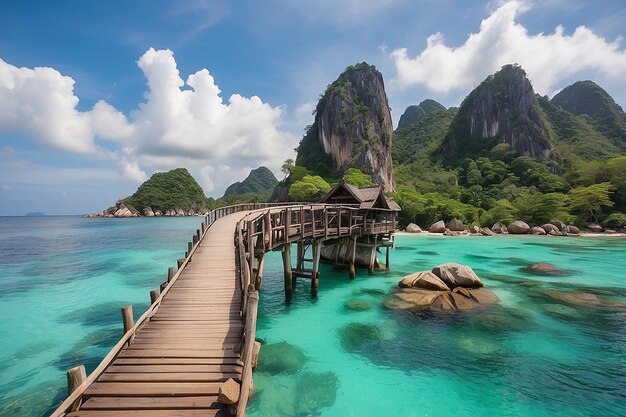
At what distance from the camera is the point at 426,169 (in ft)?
371

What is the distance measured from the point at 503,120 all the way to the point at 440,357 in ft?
418

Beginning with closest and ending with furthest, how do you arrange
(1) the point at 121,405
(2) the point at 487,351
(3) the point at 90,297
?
(1) the point at 121,405 < (2) the point at 487,351 < (3) the point at 90,297

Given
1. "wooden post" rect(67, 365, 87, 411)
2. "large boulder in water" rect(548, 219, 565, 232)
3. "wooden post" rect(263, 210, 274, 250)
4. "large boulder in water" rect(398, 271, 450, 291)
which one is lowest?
"large boulder in water" rect(398, 271, 450, 291)

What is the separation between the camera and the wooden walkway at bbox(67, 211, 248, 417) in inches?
223

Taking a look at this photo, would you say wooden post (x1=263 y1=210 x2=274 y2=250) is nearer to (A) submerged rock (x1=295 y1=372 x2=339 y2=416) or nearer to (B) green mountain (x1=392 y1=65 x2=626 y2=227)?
(A) submerged rock (x1=295 y1=372 x2=339 y2=416)

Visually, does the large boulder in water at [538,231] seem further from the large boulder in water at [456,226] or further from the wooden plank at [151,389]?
the wooden plank at [151,389]

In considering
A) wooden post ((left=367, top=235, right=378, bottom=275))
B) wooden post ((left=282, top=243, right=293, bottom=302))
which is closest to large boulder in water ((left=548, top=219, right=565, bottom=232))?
wooden post ((left=367, top=235, right=378, bottom=275))

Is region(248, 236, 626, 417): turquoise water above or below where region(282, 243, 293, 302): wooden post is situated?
below

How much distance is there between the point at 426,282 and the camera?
60.1 feet

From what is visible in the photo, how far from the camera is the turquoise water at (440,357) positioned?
8891mm

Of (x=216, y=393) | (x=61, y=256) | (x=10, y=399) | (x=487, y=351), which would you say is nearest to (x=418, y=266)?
(x=487, y=351)

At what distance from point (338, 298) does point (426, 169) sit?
105315mm

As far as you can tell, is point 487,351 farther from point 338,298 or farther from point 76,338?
point 76,338

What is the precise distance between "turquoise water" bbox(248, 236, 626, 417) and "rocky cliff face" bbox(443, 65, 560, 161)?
103 metres
